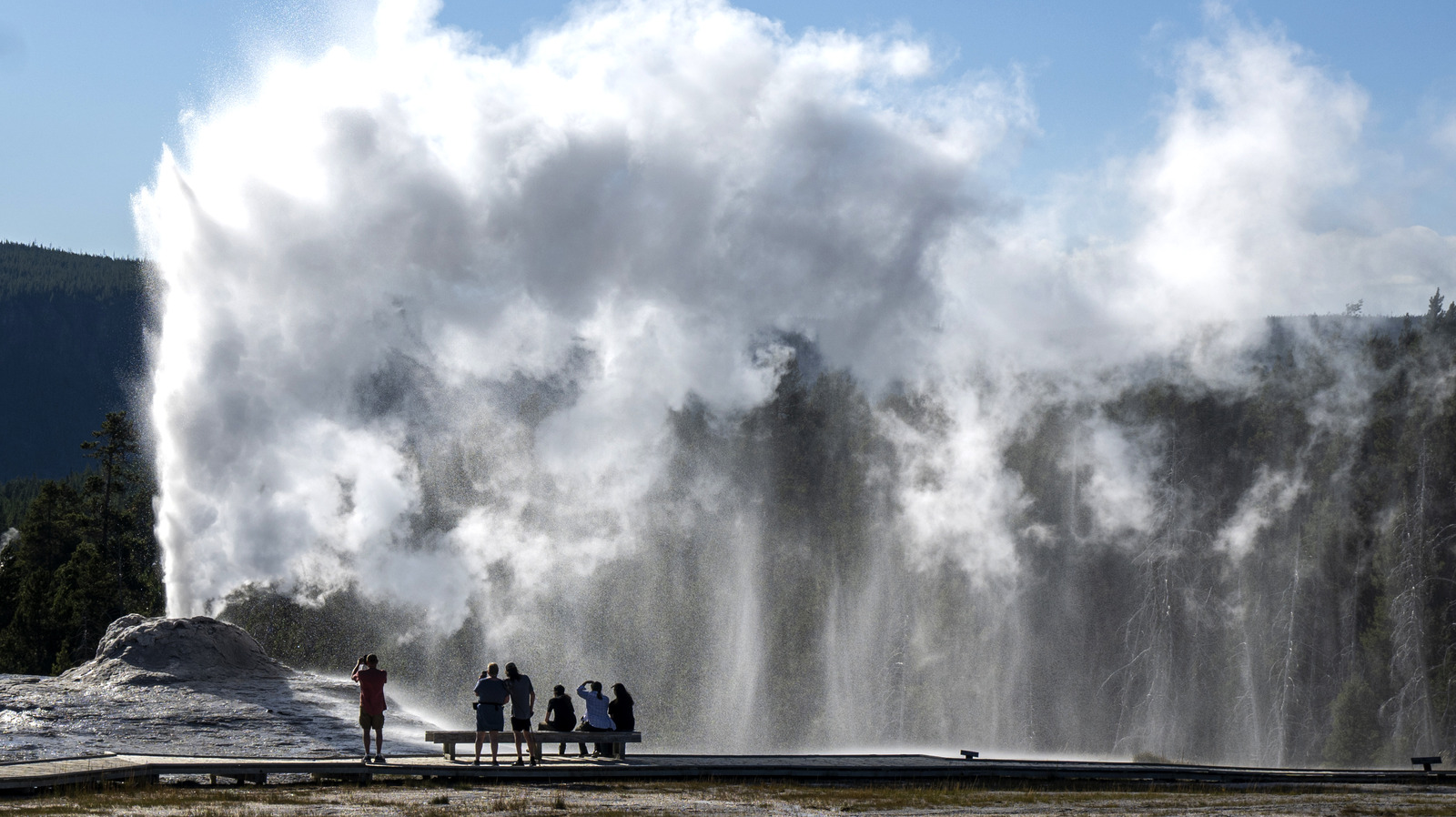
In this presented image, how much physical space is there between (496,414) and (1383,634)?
53755 mm

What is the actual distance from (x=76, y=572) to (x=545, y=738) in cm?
6167

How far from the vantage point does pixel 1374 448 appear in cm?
6519

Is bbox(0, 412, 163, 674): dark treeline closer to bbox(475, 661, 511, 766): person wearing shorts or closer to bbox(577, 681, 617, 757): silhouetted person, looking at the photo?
bbox(577, 681, 617, 757): silhouetted person

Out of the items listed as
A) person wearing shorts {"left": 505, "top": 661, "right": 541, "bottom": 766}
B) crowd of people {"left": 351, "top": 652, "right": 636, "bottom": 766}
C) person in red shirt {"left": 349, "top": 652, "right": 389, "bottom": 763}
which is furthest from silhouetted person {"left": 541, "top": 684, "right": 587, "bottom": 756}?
person in red shirt {"left": 349, "top": 652, "right": 389, "bottom": 763}

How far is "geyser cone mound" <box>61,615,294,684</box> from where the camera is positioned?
32938 mm

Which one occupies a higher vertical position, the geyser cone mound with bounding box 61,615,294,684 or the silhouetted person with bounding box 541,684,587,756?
the geyser cone mound with bounding box 61,615,294,684

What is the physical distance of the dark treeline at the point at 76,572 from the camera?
74.7 meters

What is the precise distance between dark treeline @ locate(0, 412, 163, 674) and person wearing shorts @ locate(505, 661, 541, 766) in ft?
176

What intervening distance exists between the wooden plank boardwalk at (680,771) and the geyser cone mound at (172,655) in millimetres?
11260

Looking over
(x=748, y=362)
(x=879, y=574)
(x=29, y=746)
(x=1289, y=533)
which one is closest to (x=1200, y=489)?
(x=1289, y=533)

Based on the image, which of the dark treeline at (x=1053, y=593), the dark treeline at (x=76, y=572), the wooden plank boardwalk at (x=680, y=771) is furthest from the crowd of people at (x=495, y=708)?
the dark treeline at (x=76, y=572)

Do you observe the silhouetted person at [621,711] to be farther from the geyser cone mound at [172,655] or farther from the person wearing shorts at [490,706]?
the geyser cone mound at [172,655]

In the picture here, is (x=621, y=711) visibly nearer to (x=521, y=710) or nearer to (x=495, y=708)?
(x=521, y=710)

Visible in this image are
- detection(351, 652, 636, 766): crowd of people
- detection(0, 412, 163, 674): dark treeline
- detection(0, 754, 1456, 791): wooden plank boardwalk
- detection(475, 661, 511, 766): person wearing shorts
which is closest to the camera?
detection(0, 754, 1456, 791): wooden plank boardwalk
